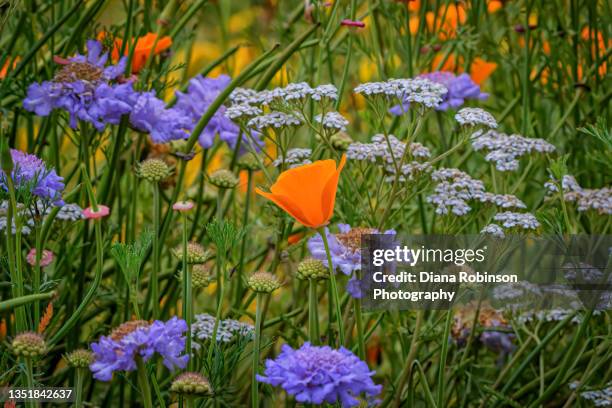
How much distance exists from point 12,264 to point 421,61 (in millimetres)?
765

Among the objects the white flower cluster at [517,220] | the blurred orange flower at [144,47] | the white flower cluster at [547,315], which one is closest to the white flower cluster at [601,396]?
the white flower cluster at [547,315]

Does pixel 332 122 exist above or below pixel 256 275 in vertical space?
above

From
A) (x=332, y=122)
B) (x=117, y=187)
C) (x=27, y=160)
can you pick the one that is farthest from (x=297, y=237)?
(x=27, y=160)

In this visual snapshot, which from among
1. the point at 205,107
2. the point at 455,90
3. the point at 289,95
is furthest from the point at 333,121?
the point at 455,90

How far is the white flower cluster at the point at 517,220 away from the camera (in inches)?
34.4

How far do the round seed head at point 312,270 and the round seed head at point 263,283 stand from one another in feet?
0.09

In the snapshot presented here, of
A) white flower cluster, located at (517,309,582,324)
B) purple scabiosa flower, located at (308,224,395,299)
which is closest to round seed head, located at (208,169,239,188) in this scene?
purple scabiosa flower, located at (308,224,395,299)

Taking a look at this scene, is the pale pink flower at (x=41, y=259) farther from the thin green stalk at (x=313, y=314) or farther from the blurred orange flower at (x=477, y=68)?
the blurred orange flower at (x=477, y=68)

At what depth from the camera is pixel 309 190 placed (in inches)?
30.3

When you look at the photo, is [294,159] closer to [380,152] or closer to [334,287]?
[380,152]

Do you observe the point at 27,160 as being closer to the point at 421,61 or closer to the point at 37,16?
the point at 37,16

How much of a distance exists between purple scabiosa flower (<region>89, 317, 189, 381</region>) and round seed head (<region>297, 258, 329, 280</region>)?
0.49ft

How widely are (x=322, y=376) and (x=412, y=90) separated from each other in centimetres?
33

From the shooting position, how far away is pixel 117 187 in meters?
1.14
